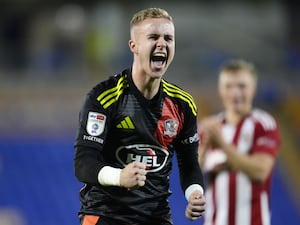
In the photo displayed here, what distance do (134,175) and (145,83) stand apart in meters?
0.65

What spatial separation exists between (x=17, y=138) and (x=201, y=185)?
8089mm

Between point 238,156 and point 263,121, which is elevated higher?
point 263,121

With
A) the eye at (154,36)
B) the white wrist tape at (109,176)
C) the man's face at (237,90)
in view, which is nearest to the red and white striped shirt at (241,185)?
the man's face at (237,90)

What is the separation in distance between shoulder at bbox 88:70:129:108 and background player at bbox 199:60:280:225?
1.44m

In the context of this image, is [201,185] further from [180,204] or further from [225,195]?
[180,204]

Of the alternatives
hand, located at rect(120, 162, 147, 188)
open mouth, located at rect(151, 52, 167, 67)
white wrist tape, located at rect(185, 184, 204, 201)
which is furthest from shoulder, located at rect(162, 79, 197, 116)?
hand, located at rect(120, 162, 147, 188)

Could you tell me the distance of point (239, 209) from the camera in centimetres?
542

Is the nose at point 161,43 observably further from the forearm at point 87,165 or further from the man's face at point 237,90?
the man's face at point 237,90

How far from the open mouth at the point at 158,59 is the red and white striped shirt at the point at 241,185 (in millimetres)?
1734

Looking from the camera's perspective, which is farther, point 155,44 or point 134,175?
point 155,44

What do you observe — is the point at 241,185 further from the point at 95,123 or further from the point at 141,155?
the point at 95,123

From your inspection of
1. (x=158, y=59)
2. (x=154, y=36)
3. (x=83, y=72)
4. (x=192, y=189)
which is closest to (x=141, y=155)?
(x=192, y=189)

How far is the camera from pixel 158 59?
12.4 feet

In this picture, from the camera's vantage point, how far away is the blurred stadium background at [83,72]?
36.8 feet
